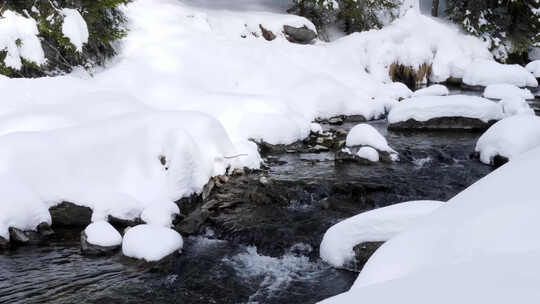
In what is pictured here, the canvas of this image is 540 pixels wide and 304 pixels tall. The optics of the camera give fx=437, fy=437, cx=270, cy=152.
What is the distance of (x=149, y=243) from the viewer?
587cm

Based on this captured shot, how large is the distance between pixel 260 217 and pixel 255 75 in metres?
7.83

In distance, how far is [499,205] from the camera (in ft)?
8.42

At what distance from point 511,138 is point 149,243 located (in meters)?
7.72

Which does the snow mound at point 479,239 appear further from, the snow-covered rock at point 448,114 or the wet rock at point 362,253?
the snow-covered rock at point 448,114

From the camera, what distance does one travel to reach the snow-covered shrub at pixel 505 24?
2152 cm

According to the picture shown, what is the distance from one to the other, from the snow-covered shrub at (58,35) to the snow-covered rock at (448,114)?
8753 mm

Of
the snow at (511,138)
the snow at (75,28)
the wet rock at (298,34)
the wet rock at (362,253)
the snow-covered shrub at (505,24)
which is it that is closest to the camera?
the wet rock at (362,253)

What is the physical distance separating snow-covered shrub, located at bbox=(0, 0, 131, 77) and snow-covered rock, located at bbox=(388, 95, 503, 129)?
875cm

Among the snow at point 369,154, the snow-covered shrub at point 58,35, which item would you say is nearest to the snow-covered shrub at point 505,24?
the snow at point 369,154

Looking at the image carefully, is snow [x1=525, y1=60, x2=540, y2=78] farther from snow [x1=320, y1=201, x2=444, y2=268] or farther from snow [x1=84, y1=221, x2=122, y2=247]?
snow [x1=84, y1=221, x2=122, y2=247]

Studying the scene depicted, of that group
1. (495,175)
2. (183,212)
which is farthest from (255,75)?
(495,175)

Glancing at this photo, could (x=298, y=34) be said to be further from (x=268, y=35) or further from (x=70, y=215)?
(x=70, y=215)

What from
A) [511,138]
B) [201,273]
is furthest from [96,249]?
[511,138]

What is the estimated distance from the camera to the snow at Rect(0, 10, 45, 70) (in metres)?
10.2
